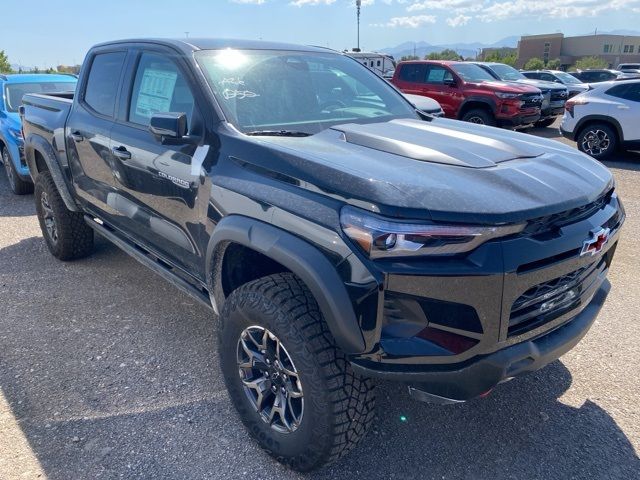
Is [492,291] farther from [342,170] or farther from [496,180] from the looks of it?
[342,170]

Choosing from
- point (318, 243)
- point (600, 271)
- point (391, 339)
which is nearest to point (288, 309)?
point (318, 243)

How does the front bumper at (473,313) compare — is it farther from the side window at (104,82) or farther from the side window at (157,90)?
the side window at (104,82)

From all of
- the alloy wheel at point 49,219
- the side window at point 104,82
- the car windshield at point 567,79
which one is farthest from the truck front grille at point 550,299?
the car windshield at point 567,79

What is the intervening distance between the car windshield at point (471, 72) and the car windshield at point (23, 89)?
833 centimetres

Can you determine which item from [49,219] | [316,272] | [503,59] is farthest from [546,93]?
[503,59]

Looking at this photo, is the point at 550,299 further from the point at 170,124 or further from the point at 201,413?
the point at 170,124

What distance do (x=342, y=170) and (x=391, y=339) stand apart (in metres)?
0.68

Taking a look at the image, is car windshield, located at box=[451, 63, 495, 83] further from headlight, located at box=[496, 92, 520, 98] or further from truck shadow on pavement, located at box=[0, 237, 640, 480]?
truck shadow on pavement, located at box=[0, 237, 640, 480]

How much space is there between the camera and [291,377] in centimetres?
224

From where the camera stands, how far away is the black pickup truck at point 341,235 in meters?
1.87

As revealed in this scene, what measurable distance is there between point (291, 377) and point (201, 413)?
0.79 m

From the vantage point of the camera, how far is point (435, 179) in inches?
81.0

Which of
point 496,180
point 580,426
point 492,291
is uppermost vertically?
point 496,180

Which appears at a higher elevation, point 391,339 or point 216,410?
point 391,339
